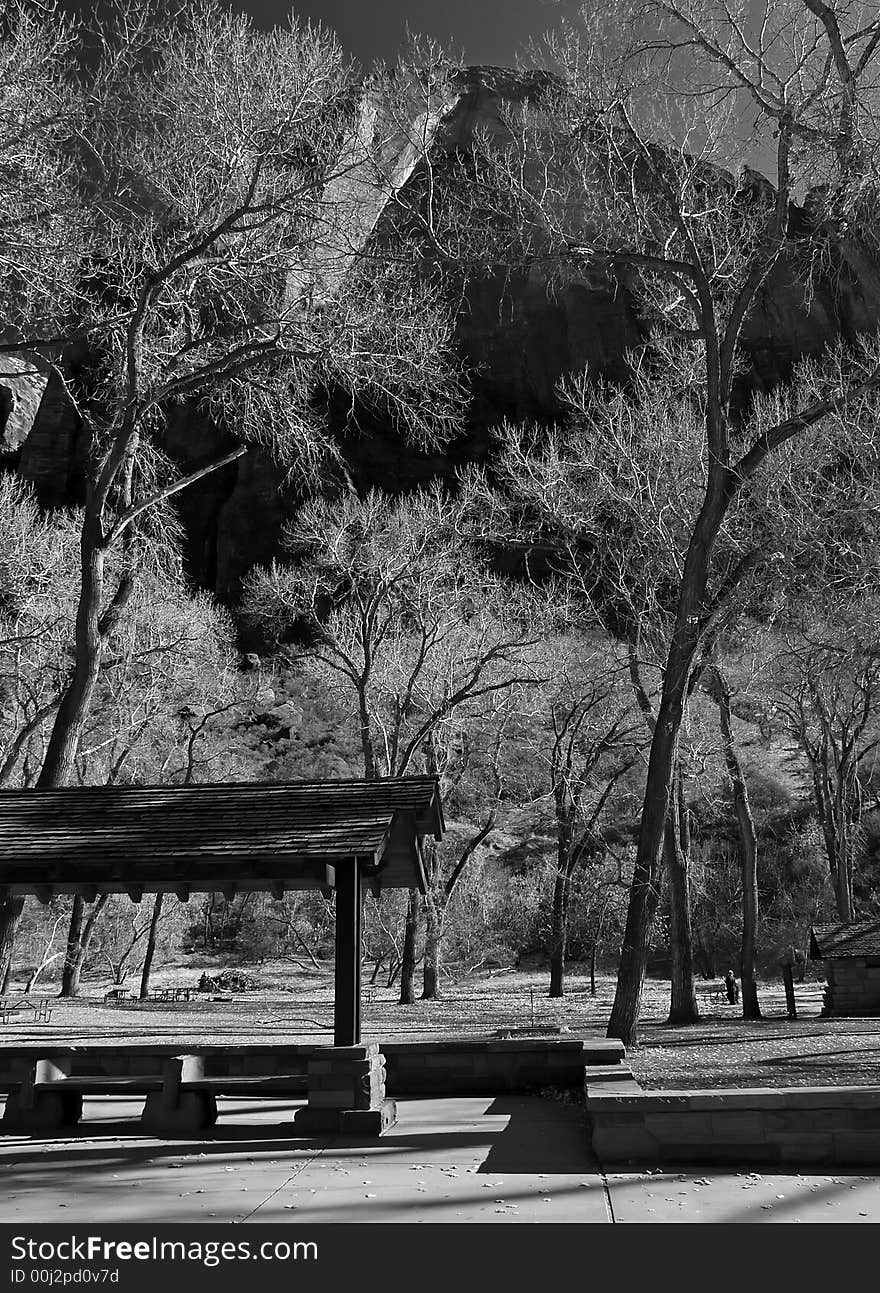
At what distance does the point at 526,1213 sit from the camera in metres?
5.51

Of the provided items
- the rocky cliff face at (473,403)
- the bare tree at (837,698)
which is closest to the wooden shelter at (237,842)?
the bare tree at (837,698)

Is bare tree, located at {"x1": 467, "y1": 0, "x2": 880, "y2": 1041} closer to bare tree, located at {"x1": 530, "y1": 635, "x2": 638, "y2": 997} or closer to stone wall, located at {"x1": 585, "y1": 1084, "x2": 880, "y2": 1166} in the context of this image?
stone wall, located at {"x1": 585, "y1": 1084, "x2": 880, "y2": 1166}

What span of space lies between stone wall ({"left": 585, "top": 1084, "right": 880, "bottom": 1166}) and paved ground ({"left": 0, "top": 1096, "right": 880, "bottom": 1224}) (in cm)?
25

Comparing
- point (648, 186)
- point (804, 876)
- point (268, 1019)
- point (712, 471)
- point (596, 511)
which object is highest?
point (648, 186)

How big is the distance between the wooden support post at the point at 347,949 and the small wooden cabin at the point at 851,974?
52.3ft

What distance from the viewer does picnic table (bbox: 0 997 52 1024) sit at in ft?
80.5

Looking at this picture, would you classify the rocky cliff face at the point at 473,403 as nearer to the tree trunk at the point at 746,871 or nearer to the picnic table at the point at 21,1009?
the picnic table at the point at 21,1009

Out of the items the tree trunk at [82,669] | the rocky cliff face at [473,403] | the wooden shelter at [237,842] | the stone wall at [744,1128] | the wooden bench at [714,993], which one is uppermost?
the rocky cliff face at [473,403]

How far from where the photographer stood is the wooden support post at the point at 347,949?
887 centimetres

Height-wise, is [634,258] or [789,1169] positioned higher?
[634,258]
